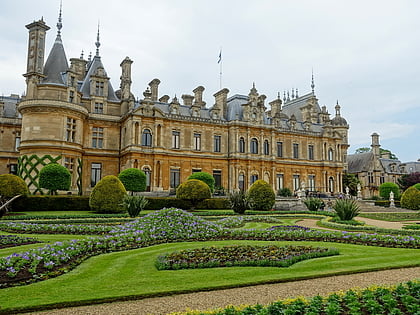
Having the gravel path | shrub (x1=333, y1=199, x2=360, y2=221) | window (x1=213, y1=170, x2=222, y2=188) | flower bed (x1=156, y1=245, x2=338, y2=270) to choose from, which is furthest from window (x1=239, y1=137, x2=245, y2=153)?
the gravel path

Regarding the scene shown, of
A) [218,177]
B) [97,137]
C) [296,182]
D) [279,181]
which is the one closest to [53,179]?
[97,137]

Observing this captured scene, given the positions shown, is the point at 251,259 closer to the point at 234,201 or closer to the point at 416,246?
the point at 416,246

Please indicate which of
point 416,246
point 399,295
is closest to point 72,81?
point 416,246

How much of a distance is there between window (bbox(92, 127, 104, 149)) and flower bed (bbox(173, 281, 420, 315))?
108 feet

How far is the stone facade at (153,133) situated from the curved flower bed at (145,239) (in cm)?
2116

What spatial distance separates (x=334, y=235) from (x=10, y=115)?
36.2 m

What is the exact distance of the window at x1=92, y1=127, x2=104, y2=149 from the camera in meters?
35.8

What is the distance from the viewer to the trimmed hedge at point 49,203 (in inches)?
909

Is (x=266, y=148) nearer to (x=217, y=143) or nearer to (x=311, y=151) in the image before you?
(x=217, y=143)

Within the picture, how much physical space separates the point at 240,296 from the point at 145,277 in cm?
203

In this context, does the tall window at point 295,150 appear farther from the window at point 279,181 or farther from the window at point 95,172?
the window at point 95,172

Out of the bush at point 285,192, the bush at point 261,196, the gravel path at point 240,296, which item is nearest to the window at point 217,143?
the bush at point 285,192

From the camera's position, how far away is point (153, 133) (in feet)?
116

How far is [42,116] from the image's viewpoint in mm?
30672
